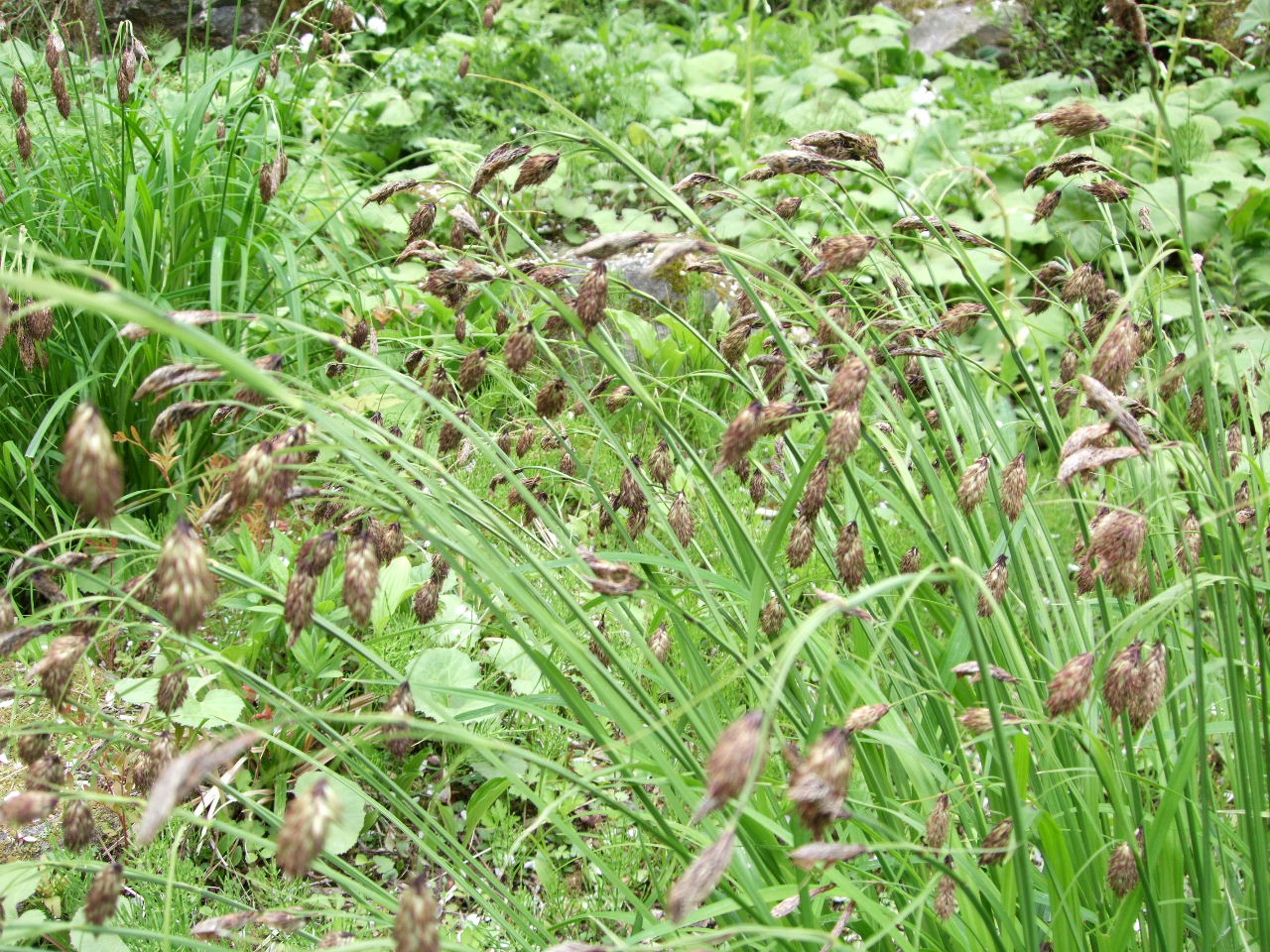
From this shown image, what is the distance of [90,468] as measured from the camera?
0.74m

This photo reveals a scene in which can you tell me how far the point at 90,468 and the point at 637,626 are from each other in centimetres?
74

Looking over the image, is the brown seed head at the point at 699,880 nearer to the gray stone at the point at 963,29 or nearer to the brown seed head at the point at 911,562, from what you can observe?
the brown seed head at the point at 911,562

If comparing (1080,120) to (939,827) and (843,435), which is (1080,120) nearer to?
(843,435)

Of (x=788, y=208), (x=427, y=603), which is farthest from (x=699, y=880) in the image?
(x=788, y=208)

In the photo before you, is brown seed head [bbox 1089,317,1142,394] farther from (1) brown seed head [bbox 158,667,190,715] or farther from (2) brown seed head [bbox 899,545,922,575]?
(1) brown seed head [bbox 158,667,190,715]

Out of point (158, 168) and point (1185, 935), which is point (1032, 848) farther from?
point (158, 168)

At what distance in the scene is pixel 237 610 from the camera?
2611 millimetres

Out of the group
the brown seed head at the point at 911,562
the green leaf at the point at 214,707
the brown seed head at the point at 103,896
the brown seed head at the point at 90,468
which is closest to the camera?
the brown seed head at the point at 90,468

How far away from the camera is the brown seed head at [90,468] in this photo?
735 mm

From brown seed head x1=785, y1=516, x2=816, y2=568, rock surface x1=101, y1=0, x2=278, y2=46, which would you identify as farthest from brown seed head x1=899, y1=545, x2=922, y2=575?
rock surface x1=101, y1=0, x2=278, y2=46

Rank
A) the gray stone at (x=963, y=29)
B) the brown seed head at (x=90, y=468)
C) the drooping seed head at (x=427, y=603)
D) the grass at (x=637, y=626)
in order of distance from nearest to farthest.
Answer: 1. the brown seed head at (x=90, y=468)
2. the grass at (x=637, y=626)
3. the drooping seed head at (x=427, y=603)
4. the gray stone at (x=963, y=29)

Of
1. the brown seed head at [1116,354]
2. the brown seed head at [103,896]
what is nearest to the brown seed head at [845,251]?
the brown seed head at [1116,354]

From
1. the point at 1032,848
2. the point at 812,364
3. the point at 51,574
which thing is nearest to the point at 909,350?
the point at 812,364

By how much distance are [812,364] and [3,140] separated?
295cm
